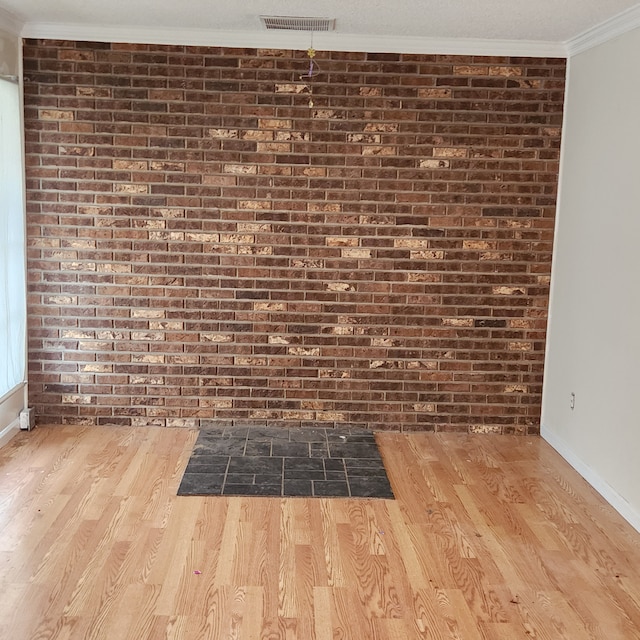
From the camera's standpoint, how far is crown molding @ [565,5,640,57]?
10.6 ft

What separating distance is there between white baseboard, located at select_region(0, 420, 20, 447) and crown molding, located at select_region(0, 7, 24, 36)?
2196mm

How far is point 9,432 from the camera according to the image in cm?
399

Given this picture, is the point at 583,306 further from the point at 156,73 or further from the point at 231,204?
the point at 156,73

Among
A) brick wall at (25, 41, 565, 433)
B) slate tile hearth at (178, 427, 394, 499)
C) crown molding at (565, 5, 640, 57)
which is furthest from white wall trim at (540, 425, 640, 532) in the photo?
crown molding at (565, 5, 640, 57)

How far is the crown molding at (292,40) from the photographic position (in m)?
3.94

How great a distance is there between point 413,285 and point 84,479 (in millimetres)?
2162

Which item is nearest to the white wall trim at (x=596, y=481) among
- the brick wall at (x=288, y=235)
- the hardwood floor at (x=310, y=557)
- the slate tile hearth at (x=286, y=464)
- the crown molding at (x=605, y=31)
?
the hardwood floor at (x=310, y=557)

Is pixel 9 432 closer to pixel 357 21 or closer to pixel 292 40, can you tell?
pixel 292 40

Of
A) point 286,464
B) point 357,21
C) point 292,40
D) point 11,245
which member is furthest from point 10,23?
point 286,464

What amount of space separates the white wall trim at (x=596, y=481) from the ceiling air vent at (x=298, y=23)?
2668 millimetres

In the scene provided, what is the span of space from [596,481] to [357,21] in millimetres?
2666

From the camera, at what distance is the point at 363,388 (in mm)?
4312

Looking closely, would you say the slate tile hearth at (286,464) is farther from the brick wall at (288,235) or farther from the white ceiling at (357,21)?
the white ceiling at (357,21)

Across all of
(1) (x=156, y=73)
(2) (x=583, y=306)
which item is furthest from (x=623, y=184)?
(1) (x=156, y=73)
